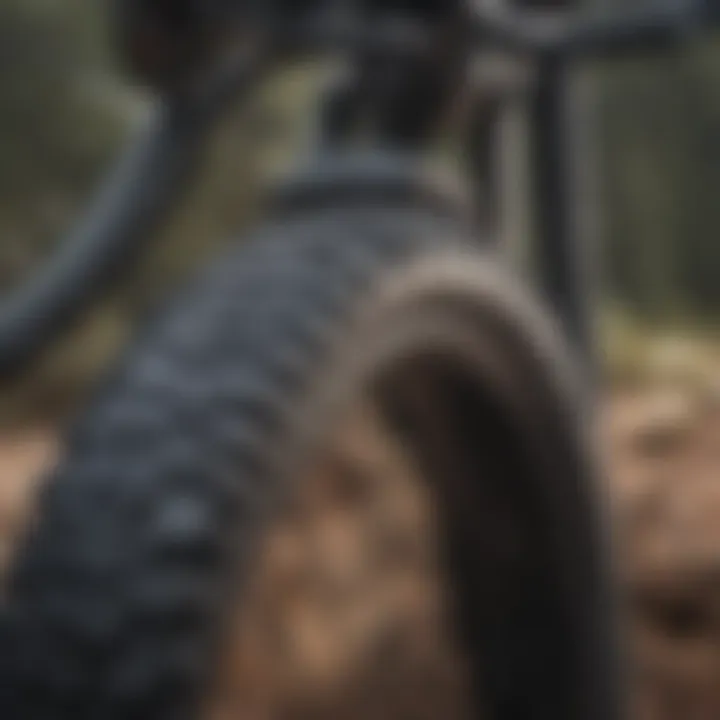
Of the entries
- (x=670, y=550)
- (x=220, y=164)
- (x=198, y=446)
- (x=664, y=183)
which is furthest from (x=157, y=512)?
(x=220, y=164)

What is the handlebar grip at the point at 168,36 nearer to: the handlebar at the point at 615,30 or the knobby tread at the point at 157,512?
the handlebar at the point at 615,30

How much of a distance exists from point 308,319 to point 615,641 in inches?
10.5

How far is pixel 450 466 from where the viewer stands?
0.68 meters

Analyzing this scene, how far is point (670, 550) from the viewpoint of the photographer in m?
1.49

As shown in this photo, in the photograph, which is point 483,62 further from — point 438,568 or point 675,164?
point 675,164

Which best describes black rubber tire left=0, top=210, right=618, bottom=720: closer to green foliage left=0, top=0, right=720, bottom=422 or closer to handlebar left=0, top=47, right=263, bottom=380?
handlebar left=0, top=47, right=263, bottom=380

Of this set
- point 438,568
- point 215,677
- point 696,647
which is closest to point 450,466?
point 438,568

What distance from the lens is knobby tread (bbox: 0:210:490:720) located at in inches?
18.4

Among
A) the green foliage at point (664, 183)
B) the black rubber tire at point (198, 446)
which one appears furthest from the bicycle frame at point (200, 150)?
the green foliage at point (664, 183)

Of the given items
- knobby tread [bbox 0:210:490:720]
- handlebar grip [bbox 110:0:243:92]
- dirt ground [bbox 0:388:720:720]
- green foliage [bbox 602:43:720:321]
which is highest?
green foliage [bbox 602:43:720:321]

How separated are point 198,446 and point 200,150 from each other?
49 centimetres

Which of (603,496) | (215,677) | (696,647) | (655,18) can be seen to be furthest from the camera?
(696,647)

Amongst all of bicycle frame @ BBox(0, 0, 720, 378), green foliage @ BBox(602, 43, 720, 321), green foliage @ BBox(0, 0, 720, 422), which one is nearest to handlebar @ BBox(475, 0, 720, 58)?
bicycle frame @ BBox(0, 0, 720, 378)

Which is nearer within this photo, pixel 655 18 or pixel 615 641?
pixel 615 641
